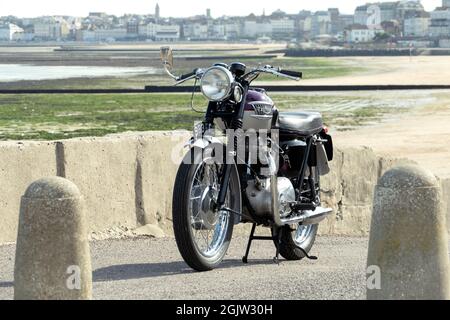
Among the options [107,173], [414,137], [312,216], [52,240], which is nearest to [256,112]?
[312,216]

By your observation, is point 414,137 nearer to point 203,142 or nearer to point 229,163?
point 229,163

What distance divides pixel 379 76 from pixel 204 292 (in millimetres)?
67040

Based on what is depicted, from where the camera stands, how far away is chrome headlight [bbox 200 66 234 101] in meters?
7.93

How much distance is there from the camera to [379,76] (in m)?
73.2

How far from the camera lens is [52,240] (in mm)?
5531

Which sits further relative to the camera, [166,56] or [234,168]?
[166,56]

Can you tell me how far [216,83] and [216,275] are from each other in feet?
4.05

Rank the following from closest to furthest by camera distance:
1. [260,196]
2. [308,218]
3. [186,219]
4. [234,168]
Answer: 1. [186,219]
2. [234,168]
3. [260,196]
4. [308,218]

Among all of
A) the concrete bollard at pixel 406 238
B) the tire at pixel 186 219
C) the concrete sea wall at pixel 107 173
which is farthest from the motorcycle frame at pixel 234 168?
the concrete bollard at pixel 406 238

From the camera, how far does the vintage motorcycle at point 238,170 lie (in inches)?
309

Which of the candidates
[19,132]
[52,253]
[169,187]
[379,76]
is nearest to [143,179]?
[169,187]

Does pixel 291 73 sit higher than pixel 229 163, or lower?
higher

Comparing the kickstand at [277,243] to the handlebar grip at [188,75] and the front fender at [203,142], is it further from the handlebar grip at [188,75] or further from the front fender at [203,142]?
the handlebar grip at [188,75]
